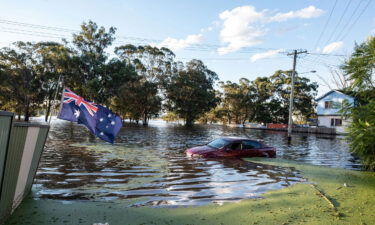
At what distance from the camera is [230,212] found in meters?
5.57

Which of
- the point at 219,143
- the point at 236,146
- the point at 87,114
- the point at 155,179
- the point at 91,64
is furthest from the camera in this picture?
the point at 91,64

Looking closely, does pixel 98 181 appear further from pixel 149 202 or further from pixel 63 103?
pixel 63 103

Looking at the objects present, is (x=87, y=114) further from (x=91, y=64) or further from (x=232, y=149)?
(x=91, y=64)

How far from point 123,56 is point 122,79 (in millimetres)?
13293

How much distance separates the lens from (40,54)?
51.7 metres

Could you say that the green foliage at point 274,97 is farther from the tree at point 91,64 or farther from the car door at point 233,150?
the car door at point 233,150

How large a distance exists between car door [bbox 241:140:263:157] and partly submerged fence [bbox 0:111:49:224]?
1010cm

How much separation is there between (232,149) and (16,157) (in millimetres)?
10518

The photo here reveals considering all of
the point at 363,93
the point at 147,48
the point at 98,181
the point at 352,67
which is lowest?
the point at 98,181

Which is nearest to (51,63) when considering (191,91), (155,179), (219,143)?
(191,91)

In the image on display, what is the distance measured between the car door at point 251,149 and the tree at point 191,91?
5398 centimetres

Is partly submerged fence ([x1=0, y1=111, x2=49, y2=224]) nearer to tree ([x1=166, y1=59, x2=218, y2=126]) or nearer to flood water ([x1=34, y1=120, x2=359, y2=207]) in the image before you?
flood water ([x1=34, y1=120, x2=359, y2=207])

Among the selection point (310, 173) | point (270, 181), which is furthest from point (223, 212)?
point (310, 173)

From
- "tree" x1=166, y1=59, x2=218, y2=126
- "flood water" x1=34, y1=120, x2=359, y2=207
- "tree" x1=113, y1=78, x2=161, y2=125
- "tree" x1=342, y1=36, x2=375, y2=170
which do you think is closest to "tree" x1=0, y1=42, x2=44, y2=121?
"tree" x1=113, y1=78, x2=161, y2=125
